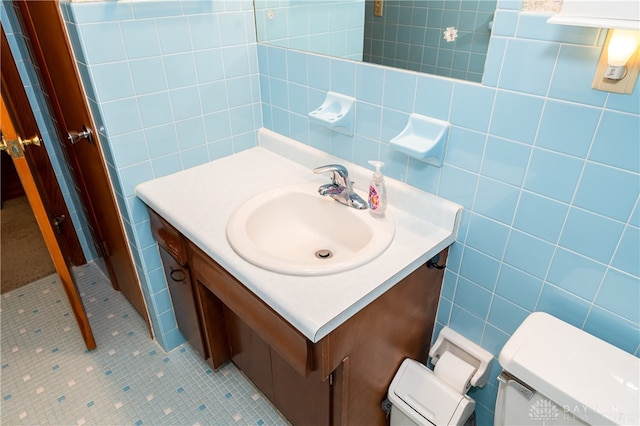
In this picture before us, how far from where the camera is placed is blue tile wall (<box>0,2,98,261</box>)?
68.2 inches

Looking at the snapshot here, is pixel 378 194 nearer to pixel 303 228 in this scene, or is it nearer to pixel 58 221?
pixel 303 228

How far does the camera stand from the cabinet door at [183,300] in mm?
1497

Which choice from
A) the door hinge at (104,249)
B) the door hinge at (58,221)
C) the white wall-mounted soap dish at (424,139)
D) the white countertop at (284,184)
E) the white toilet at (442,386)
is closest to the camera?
the white countertop at (284,184)

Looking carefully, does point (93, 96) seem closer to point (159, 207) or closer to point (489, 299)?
point (159, 207)

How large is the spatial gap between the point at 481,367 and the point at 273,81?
1244 mm

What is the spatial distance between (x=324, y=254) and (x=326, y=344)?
0.41m

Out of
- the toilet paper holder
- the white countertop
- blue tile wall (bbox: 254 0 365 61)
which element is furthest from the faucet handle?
the toilet paper holder

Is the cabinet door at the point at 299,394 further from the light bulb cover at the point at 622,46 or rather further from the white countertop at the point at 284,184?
the light bulb cover at the point at 622,46

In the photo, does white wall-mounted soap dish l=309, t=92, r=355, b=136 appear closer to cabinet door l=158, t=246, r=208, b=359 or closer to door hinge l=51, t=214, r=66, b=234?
cabinet door l=158, t=246, r=208, b=359

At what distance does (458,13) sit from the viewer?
4.24 ft

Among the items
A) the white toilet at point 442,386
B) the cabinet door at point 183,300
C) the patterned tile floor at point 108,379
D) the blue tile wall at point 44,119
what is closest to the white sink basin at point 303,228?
the cabinet door at point 183,300

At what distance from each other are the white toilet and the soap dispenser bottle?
0.49m

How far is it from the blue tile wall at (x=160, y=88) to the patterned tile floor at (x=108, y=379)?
26cm

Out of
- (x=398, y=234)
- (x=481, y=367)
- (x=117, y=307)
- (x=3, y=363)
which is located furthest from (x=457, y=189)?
(x=3, y=363)
